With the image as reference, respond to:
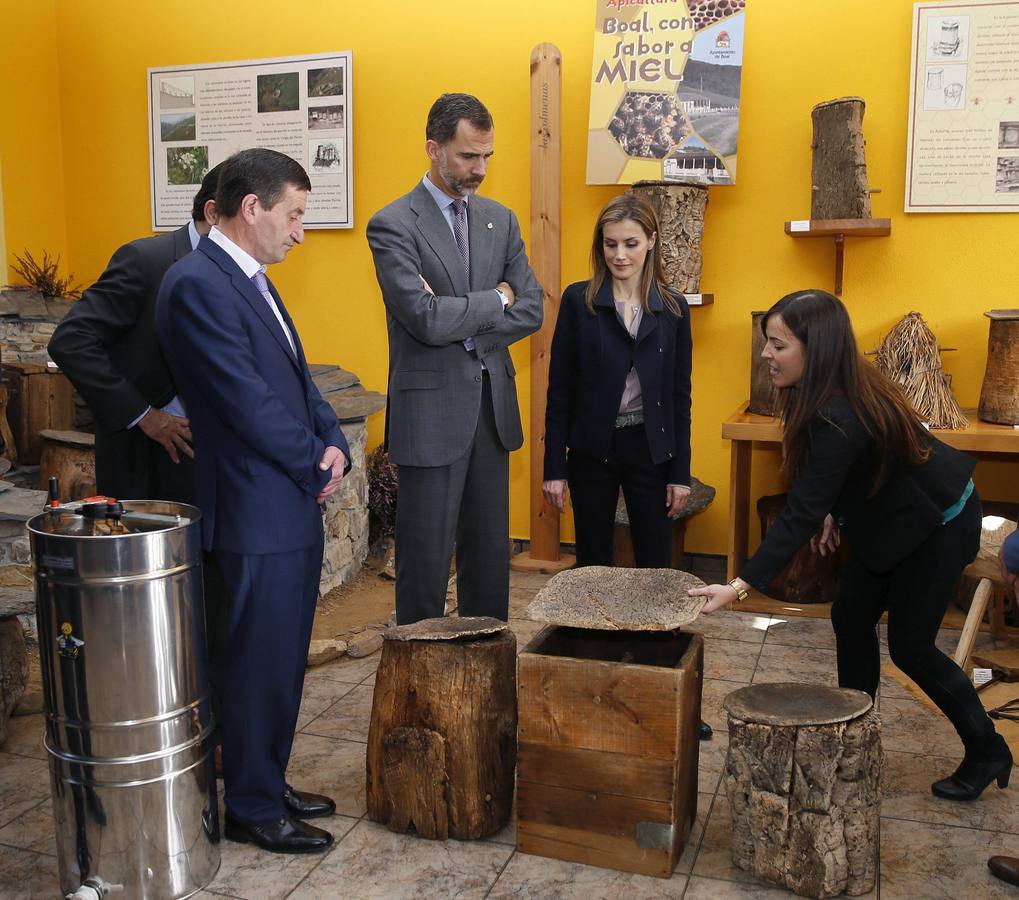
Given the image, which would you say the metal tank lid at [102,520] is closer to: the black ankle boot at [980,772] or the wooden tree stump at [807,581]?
the black ankle boot at [980,772]

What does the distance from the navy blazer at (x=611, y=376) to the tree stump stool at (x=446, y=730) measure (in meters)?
0.81

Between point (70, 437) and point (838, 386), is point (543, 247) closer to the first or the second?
point (70, 437)

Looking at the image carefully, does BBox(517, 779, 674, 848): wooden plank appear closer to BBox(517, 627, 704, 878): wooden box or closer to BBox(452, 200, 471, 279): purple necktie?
BBox(517, 627, 704, 878): wooden box

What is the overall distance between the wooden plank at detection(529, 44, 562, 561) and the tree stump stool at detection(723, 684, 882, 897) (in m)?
2.63

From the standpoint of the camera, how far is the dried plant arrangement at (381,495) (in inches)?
211

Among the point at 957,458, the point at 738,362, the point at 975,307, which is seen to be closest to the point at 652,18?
the point at 738,362

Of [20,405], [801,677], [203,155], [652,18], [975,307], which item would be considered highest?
[652,18]

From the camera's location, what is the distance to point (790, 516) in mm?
2508

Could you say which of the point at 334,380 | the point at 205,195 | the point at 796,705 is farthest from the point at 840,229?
the point at 205,195

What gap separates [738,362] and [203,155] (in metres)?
2.99

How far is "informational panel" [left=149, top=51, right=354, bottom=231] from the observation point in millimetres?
5273

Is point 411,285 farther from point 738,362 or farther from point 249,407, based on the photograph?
point 738,362

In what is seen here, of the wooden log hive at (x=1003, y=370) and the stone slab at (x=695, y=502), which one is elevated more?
the wooden log hive at (x=1003, y=370)

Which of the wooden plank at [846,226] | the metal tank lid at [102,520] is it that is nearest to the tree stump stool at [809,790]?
the metal tank lid at [102,520]
